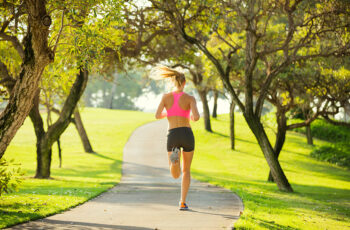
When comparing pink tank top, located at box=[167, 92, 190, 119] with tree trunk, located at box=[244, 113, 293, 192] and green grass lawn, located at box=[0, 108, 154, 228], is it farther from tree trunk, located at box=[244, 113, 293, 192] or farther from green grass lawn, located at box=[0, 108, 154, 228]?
tree trunk, located at box=[244, 113, 293, 192]

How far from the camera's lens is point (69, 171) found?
75.4ft

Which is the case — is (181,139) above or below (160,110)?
below

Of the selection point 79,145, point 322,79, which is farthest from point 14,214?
point 79,145

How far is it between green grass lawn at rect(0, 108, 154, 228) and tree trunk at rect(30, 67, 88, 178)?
2.66ft

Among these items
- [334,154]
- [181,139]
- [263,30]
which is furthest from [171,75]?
[334,154]

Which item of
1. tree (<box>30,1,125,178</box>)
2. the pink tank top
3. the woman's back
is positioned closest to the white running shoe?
the woman's back

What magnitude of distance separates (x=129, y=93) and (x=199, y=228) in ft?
273

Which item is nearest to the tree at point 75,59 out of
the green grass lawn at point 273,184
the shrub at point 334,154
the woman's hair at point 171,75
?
the woman's hair at point 171,75

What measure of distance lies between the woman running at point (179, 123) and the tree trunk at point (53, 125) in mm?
8799

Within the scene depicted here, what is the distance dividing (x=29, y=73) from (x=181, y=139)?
2.96 m

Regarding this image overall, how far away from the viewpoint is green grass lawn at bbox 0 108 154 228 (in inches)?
308

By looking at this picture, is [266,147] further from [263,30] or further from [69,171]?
[69,171]

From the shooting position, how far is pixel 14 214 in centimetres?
698

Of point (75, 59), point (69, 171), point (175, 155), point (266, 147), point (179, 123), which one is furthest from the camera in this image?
point (69, 171)
